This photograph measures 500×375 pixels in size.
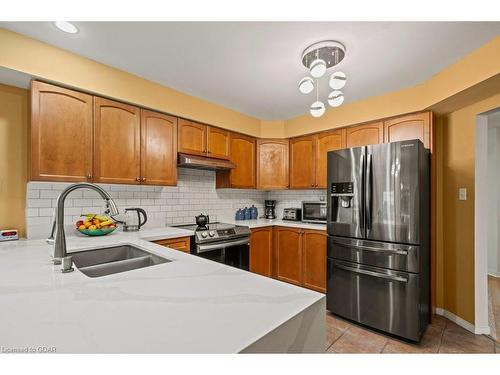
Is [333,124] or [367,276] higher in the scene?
[333,124]

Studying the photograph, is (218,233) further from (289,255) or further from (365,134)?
(365,134)

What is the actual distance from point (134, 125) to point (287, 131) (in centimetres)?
210

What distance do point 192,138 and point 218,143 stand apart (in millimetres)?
377

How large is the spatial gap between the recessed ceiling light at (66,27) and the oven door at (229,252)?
194 centimetres

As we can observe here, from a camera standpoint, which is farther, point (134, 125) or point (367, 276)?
point (134, 125)

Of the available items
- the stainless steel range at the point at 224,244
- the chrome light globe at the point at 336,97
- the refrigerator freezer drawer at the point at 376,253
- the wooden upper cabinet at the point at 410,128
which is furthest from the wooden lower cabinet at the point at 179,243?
the wooden upper cabinet at the point at 410,128

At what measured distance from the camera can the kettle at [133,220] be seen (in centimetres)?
235

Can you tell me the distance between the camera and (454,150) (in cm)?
236

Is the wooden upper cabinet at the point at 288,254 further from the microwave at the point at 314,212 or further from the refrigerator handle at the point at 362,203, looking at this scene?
the refrigerator handle at the point at 362,203

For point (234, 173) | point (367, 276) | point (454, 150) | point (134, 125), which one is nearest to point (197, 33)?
point (134, 125)

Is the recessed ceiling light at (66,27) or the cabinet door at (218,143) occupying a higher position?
the recessed ceiling light at (66,27)

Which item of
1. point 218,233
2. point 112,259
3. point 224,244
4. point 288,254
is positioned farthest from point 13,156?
point 288,254

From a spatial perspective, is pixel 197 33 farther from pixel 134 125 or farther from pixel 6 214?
pixel 6 214
